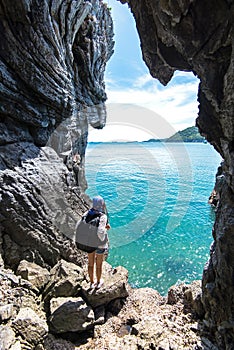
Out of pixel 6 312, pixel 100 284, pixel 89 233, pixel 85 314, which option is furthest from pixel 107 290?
pixel 6 312

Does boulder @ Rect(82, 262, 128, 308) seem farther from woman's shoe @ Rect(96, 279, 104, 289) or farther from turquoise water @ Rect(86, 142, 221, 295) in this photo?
turquoise water @ Rect(86, 142, 221, 295)

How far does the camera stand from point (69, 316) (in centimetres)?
619

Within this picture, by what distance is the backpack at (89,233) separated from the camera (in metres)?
6.59

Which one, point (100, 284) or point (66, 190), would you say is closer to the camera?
point (100, 284)

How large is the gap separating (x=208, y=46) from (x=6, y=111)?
7943mm

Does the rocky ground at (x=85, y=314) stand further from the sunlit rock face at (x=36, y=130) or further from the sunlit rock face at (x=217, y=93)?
the sunlit rock face at (x=36, y=130)

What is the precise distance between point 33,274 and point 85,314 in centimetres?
229

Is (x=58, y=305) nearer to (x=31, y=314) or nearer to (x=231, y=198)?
(x=31, y=314)

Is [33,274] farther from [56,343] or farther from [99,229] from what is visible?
[99,229]

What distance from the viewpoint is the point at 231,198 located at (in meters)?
5.88

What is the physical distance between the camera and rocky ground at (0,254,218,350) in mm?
5426

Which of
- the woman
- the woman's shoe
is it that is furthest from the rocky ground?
the woman

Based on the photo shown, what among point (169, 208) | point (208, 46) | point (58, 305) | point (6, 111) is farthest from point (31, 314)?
point (169, 208)

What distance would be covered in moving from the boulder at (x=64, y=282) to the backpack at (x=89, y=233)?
1.28 m
